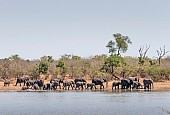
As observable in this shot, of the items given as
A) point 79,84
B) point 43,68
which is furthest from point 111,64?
point 79,84

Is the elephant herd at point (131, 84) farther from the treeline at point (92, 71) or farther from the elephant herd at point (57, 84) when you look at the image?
the treeline at point (92, 71)

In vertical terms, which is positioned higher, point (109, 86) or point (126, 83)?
point (126, 83)

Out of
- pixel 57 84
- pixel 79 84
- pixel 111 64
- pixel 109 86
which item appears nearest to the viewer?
pixel 57 84

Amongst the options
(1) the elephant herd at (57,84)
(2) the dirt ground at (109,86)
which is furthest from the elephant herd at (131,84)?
(1) the elephant herd at (57,84)

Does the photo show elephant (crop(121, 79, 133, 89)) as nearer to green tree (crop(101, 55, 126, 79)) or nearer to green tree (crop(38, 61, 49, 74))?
green tree (crop(101, 55, 126, 79))

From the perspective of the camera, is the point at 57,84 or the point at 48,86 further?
the point at 57,84

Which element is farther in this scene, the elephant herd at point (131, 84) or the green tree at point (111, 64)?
the green tree at point (111, 64)

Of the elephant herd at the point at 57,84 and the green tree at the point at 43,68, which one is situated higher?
the green tree at the point at 43,68

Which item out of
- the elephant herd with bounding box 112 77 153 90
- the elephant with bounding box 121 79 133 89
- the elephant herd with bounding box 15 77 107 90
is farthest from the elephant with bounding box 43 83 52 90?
the elephant with bounding box 121 79 133 89

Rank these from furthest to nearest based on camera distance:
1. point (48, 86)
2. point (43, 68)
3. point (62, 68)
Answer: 1. point (62, 68)
2. point (43, 68)
3. point (48, 86)

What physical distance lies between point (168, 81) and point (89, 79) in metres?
11.2

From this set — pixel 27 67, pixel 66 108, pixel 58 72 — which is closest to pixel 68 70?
pixel 58 72

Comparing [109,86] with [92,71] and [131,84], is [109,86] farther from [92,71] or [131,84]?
[92,71]

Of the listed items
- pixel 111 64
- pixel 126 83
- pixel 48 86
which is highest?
pixel 111 64
